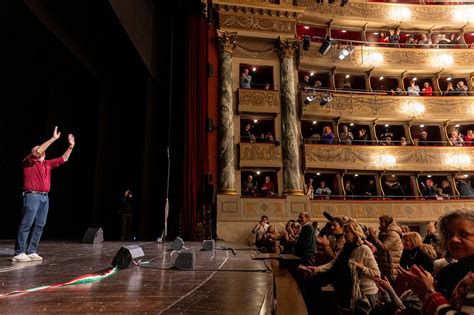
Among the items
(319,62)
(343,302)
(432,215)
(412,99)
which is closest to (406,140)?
(412,99)

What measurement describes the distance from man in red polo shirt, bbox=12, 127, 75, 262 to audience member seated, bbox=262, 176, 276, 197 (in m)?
6.96

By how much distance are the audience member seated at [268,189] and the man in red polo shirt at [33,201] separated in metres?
6.96

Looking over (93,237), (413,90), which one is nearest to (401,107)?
(413,90)

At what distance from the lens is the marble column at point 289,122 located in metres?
9.83

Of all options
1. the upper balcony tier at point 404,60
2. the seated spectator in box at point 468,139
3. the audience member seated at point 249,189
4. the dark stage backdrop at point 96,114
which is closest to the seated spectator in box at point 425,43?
the upper balcony tier at point 404,60

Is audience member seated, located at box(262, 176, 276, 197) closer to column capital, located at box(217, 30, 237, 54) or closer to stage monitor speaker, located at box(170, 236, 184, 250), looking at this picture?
column capital, located at box(217, 30, 237, 54)

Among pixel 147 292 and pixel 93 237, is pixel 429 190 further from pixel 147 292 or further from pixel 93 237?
pixel 147 292

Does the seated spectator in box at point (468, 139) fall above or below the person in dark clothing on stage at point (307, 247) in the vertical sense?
above

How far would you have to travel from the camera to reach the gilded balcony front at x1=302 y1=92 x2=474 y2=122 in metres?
11.1

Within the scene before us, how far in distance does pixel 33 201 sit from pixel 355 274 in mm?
2969

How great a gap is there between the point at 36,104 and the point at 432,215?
1129 cm

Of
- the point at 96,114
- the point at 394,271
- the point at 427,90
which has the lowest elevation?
the point at 394,271

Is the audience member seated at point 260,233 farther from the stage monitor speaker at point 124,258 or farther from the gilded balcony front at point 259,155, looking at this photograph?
the stage monitor speaker at point 124,258

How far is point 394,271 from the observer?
3092 mm
